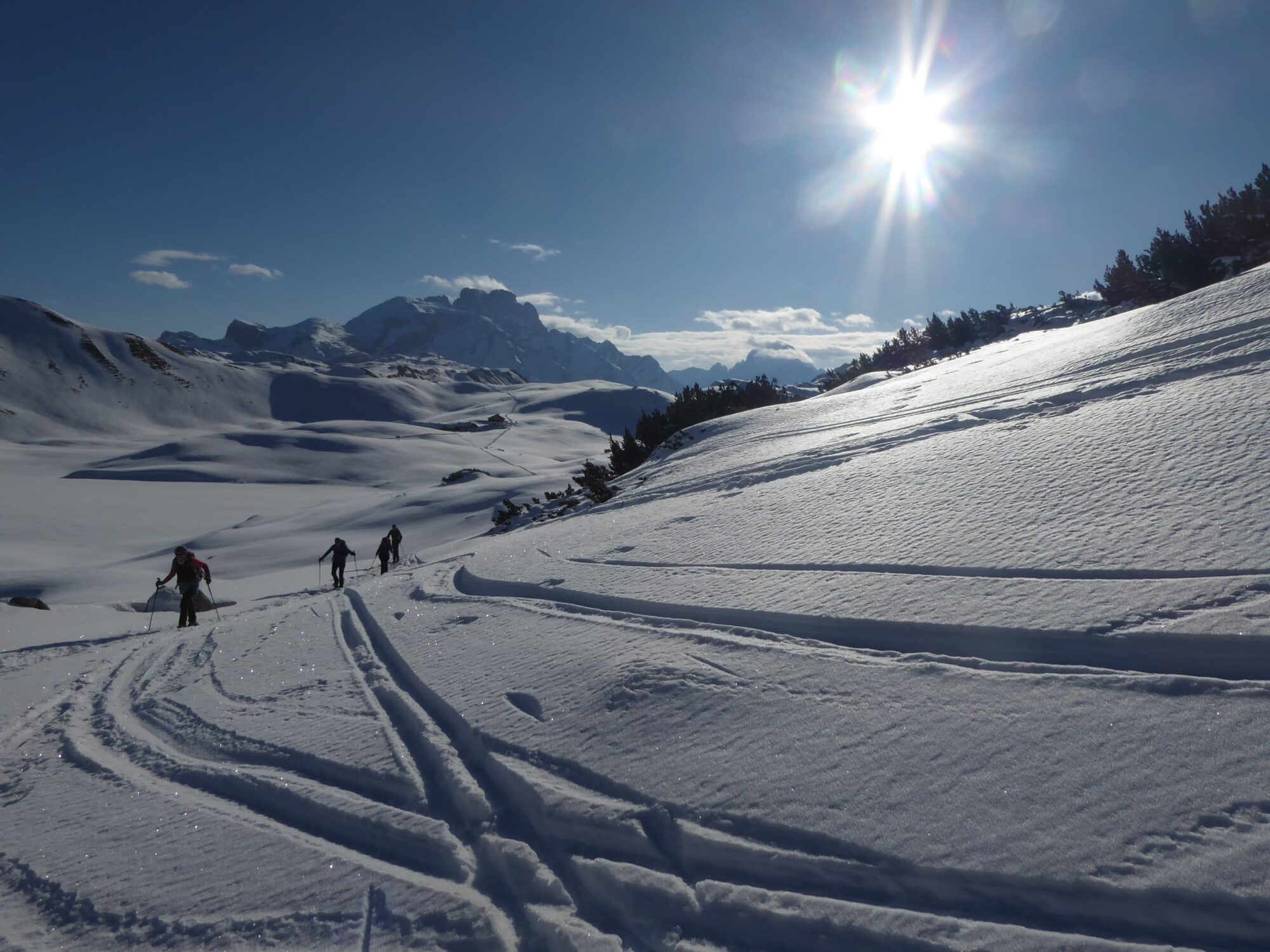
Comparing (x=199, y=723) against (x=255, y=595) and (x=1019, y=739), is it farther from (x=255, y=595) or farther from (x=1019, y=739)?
(x=255, y=595)

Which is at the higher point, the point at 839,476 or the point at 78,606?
the point at 78,606

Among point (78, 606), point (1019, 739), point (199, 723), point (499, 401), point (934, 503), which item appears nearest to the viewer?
point (1019, 739)

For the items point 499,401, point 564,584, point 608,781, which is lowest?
point 608,781

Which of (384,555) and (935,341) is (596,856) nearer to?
(384,555)

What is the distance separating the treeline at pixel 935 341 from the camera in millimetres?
22359

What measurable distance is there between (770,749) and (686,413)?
18.8 m

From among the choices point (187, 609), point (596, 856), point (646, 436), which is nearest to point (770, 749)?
point (596, 856)

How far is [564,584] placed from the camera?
6.18m

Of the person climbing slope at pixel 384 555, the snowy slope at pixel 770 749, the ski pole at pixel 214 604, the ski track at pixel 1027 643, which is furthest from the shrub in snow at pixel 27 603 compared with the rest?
the ski track at pixel 1027 643

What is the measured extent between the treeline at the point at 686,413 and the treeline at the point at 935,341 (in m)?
3.77

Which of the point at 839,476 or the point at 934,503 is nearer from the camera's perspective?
the point at 934,503

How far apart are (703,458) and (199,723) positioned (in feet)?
30.0

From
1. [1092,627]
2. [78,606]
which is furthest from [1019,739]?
[78,606]

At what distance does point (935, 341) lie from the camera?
23.8 meters
